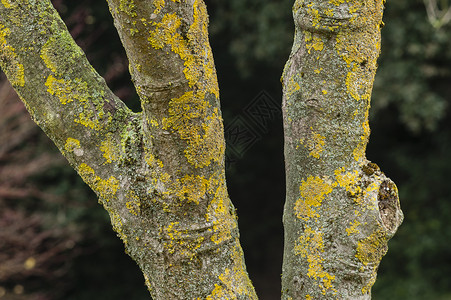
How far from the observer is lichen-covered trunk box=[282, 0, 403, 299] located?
1.38 m

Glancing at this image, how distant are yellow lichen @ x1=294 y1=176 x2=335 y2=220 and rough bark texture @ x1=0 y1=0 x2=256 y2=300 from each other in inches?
8.3

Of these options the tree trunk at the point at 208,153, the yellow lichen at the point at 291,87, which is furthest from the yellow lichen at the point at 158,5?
the yellow lichen at the point at 291,87

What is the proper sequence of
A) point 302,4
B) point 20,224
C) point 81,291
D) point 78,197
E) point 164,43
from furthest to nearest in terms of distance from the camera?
point 81,291, point 78,197, point 20,224, point 302,4, point 164,43

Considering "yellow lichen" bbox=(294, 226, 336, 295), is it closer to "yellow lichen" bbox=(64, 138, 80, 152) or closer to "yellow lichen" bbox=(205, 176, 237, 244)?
"yellow lichen" bbox=(205, 176, 237, 244)

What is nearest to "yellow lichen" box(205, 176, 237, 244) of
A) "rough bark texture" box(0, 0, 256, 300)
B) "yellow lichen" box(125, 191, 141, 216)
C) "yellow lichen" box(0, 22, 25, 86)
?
"rough bark texture" box(0, 0, 256, 300)

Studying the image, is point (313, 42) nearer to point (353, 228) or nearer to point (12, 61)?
point (353, 228)

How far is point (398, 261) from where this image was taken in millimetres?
7086

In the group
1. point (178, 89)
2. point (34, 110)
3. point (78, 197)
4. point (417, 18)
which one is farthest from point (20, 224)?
point (417, 18)

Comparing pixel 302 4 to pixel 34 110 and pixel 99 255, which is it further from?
pixel 99 255

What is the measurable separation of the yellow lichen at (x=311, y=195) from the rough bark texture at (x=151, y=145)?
0.21 metres

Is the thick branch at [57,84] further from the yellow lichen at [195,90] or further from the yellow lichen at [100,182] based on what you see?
the yellow lichen at [195,90]

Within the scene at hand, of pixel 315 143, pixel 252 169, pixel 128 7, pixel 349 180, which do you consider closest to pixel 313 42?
pixel 315 143

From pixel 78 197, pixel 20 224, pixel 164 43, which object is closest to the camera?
pixel 164 43

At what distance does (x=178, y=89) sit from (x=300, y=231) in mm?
565
